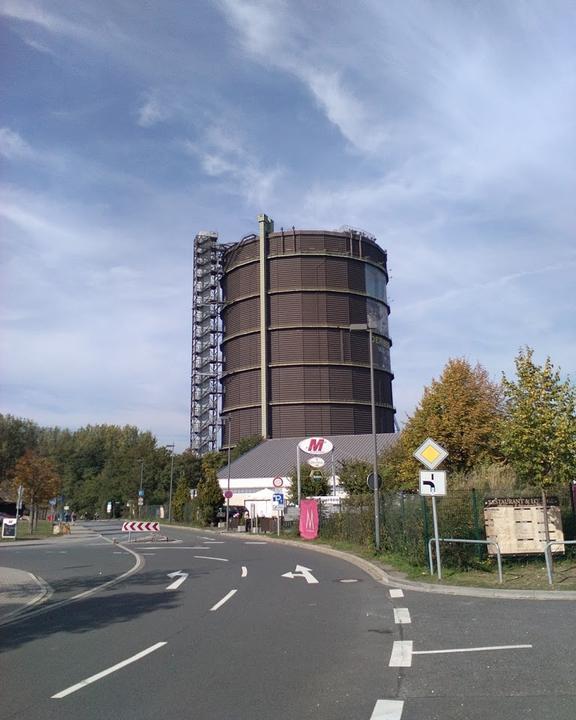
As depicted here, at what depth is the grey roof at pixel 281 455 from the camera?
64500 millimetres

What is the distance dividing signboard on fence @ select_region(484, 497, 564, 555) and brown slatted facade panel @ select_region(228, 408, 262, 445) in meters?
69.0

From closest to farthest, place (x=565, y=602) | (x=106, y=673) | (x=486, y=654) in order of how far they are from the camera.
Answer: (x=106, y=673)
(x=486, y=654)
(x=565, y=602)

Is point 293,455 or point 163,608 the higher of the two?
point 293,455

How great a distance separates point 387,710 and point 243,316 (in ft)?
282

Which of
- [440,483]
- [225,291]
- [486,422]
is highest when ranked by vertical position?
[225,291]

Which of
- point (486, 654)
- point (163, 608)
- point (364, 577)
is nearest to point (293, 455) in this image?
point (364, 577)

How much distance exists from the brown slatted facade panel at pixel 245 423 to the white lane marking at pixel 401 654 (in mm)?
76162

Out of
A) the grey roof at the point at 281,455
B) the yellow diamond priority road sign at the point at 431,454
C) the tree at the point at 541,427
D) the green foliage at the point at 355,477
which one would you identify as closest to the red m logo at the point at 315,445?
the green foliage at the point at 355,477

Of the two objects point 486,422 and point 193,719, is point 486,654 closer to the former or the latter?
point 193,719

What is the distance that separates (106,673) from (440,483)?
9620mm

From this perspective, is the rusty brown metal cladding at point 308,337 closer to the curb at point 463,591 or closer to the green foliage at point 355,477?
the green foliage at point 355,477

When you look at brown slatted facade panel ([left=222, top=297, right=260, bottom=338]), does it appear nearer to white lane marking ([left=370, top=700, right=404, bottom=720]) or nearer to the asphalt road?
the asphalt road

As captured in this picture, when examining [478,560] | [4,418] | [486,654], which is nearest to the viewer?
[486,654]

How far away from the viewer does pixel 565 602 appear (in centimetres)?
1133
